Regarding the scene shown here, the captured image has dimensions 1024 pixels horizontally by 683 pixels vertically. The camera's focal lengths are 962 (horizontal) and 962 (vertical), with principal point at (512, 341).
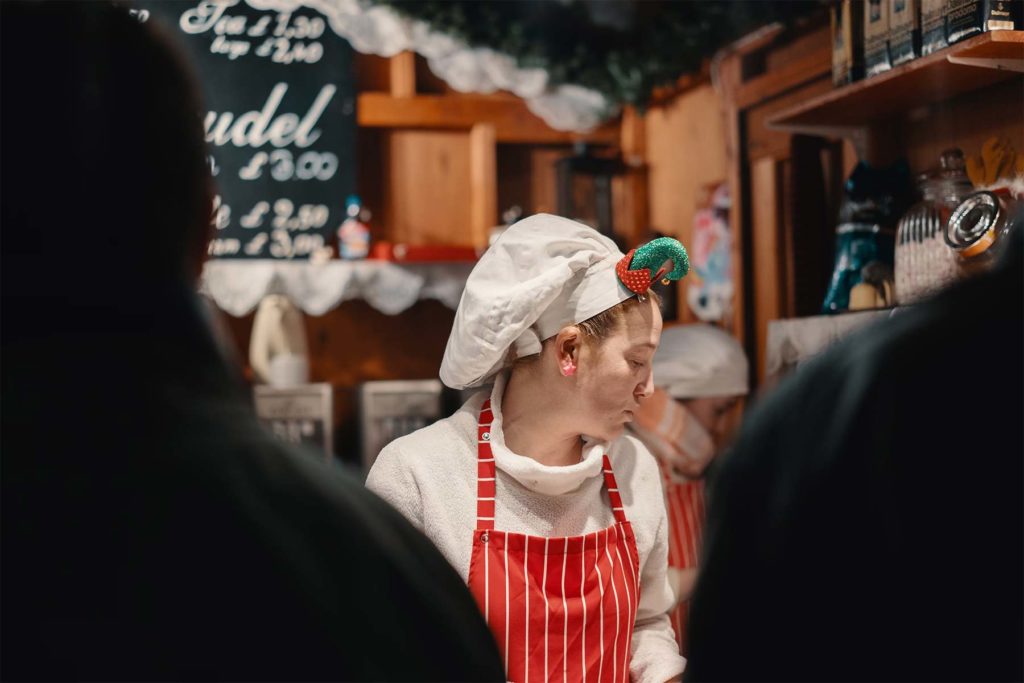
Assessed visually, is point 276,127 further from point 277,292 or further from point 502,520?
point 502,520

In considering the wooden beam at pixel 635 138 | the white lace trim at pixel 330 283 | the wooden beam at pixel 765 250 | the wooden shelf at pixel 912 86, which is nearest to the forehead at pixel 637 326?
the wooden shelf at pixel 912 86

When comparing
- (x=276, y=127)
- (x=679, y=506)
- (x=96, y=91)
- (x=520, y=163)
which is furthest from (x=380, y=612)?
(x=520, y=163)

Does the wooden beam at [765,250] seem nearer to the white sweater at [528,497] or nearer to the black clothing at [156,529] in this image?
the white sweater at [528,497]

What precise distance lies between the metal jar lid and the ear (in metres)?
0.87

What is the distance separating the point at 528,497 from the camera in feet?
5.41

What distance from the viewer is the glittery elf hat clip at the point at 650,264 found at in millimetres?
1562

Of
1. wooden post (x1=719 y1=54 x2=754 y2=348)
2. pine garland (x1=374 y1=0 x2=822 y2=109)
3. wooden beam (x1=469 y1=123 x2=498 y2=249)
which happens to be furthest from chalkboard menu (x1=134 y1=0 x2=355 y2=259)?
wooden post (x1=719 y1=54 x2=754 y2=348)

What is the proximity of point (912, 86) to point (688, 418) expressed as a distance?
43.9 inches

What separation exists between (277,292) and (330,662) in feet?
11.3

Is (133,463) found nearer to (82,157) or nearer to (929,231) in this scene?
(82,157)

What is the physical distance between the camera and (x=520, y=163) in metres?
4.45

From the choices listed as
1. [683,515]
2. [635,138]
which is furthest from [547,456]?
[635,138]

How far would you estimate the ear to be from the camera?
1.62 m

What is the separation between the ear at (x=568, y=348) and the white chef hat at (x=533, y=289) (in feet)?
0.05
